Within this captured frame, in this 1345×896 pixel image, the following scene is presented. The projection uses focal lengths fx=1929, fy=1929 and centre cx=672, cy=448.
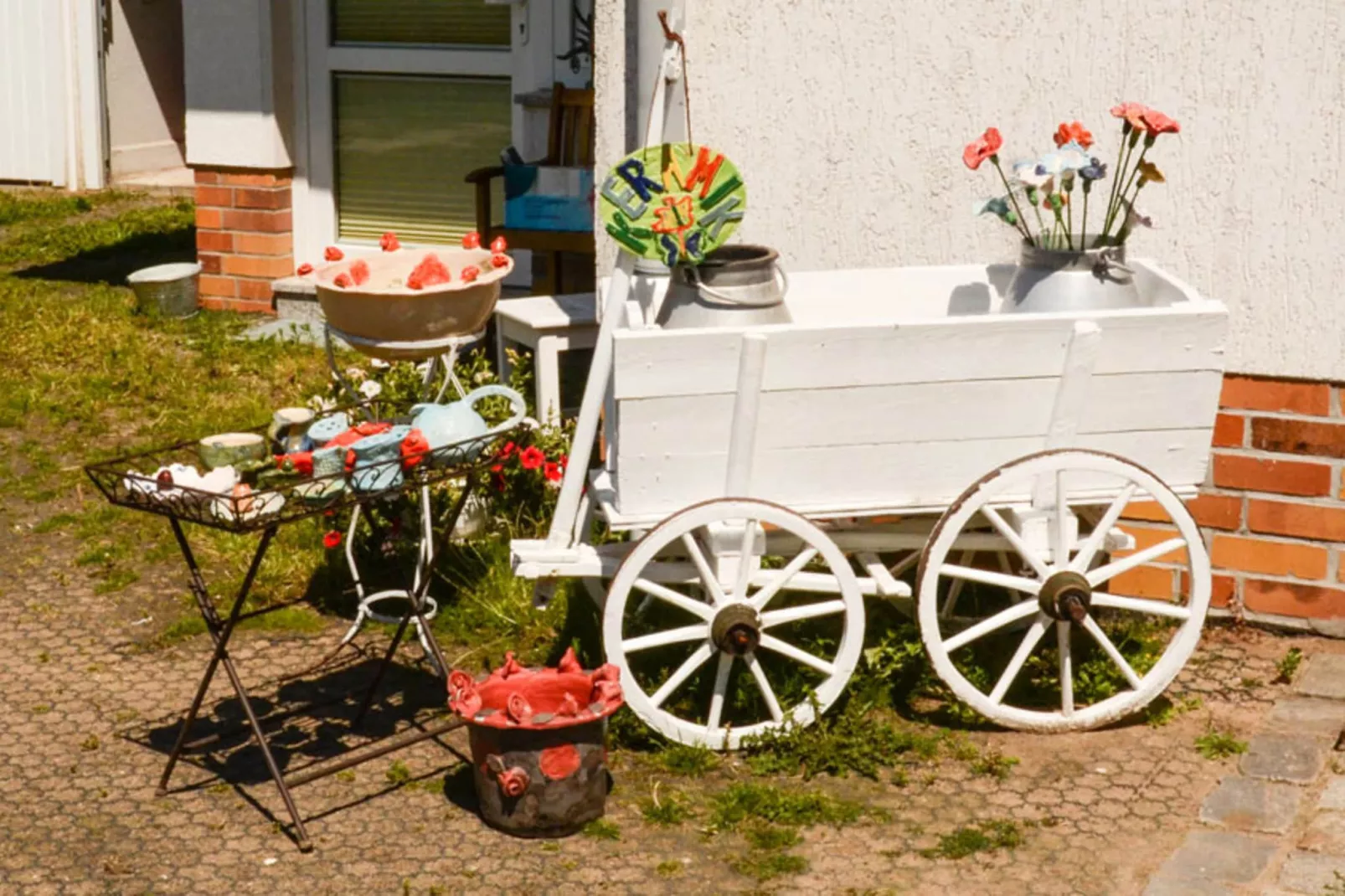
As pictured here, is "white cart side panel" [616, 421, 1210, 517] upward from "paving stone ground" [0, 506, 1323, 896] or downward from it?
upward

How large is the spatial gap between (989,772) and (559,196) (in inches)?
139

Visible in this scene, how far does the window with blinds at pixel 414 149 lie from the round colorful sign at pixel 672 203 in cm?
458

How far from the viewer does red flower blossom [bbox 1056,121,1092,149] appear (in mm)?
5059

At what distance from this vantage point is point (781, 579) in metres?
4.83

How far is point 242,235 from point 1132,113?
561cm

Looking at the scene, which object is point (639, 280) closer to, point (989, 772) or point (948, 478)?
point (948, 478)

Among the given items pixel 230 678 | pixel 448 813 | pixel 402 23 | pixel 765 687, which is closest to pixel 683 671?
pixel 765 687

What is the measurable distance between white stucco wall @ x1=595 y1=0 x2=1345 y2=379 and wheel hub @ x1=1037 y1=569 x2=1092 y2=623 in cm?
106

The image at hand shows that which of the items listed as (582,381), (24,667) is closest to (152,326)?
(582,381)

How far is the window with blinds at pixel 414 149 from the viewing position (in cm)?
948

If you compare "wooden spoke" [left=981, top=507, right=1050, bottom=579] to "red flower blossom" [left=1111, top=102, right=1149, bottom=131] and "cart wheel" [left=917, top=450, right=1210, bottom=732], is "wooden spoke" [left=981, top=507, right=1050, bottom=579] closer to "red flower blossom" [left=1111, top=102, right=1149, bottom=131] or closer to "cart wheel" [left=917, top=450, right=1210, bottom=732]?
"cart wheel" [left=917, top=450, right=1210, bottom=732]

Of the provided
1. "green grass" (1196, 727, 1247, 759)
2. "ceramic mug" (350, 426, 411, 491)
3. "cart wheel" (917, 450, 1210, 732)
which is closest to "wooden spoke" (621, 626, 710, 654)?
"cart wheel" (917, 450, 1210, 732)

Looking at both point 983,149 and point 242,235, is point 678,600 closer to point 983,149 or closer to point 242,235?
point 983,149

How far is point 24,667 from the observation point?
5.62m
